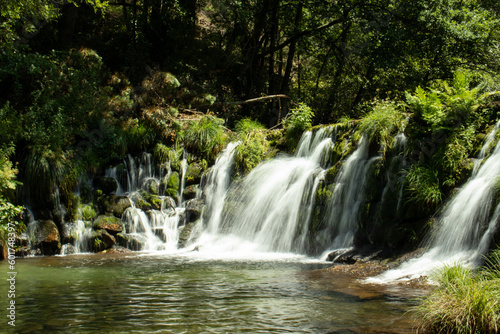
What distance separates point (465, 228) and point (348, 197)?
3.17m

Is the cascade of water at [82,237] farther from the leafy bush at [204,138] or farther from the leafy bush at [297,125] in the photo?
the leafy bush at [297,125]

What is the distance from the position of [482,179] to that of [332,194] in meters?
3.52

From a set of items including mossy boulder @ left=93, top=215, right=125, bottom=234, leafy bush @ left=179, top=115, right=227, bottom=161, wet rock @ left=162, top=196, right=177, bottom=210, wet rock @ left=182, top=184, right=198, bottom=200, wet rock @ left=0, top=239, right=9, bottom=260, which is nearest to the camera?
wet rock @ left=0, top=239, right=9, bottom=260

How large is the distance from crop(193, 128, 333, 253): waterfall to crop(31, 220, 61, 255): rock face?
151 inches

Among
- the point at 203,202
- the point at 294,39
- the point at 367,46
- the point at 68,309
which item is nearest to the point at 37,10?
the point at 203,202

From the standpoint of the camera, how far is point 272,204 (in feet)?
40.1

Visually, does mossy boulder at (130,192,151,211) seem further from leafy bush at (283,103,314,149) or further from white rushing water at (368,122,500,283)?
white rushing water at (368,122,500,283)

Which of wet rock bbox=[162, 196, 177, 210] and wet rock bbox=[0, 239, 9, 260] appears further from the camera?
wet rock bbox=[162, 196, 177, 210]

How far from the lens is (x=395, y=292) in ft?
21.6

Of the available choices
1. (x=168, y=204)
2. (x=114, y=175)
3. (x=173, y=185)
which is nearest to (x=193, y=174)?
(x=173, y=185)

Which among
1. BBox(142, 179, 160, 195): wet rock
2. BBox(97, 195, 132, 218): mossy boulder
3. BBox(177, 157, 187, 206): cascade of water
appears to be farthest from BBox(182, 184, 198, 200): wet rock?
BBox(97, 195, 132, 218): mossy boulder

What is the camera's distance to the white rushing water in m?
7.64

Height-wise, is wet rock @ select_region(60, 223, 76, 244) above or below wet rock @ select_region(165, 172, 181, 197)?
below

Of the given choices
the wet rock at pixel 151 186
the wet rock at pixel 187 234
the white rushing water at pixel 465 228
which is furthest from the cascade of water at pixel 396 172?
the wet rock at pixel 151 186
